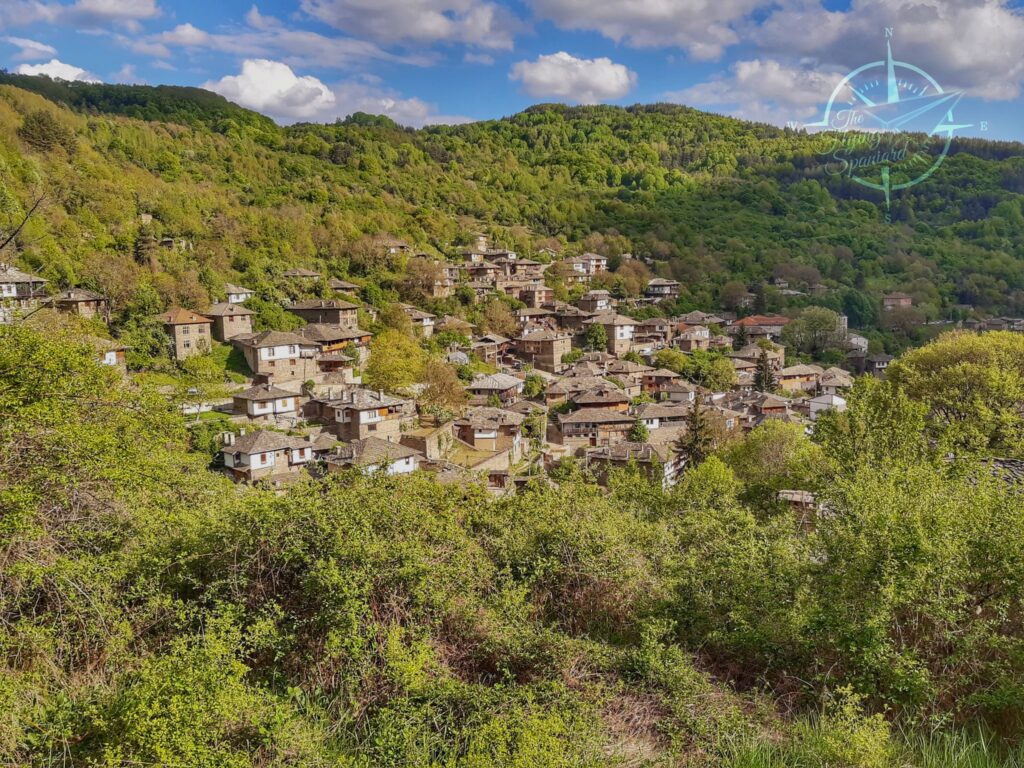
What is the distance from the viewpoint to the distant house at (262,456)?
67.3ft

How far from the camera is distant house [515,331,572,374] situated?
38438mm

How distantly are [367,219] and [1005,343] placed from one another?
40.2 metres

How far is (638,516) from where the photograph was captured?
34.3ft

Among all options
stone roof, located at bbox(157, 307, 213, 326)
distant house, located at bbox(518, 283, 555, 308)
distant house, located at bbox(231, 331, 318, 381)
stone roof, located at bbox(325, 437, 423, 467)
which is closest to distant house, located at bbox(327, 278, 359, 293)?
distant house, located at bbox(231, 331, 318, 381)

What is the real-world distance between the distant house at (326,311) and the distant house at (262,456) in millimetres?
13466

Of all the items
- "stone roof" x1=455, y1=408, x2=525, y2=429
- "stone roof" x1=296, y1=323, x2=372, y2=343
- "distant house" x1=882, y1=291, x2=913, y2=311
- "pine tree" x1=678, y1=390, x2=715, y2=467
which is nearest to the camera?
"pine tree" x1=678, y1=390, x2=715, y2=467

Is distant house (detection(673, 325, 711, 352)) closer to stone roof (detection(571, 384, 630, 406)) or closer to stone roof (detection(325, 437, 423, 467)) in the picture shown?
stone roof (detection(571, 384, 630, 406))

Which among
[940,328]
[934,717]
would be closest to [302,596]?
[934,717]

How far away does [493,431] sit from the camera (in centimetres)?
2580

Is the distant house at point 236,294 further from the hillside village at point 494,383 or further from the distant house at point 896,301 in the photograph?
the distant house at point 896,301

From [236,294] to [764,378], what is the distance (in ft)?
97.3

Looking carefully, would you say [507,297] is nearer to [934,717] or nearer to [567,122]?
[934,717]

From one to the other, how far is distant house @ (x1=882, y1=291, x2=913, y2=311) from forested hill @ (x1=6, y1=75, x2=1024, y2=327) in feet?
3.88

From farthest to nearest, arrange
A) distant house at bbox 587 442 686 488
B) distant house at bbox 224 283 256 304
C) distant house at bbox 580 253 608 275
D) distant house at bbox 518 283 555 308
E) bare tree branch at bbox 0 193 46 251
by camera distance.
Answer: distant house at bbox 580 253 608 275 → distant house at bbox 518 283 555 308 → distant house at bbox 224 283 256 304 → distant house at bbox 587 442 686 488 → bare tree branch at bbox 0 193 46 251
